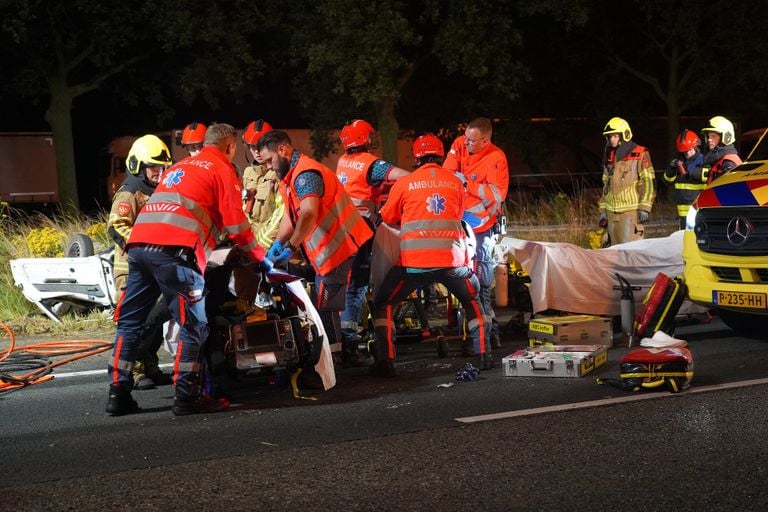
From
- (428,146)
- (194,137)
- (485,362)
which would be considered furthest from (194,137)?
(485,362)

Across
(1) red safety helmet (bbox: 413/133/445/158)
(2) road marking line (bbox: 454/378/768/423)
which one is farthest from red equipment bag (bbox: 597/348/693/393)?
(1) red safety helmet (bbox: 413/133/445/158)

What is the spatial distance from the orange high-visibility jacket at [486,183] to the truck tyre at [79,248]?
4.67m

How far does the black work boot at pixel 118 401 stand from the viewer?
6926 millimetres

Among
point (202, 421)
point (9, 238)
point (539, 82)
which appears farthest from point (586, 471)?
point (539, 82)

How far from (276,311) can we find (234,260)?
0.57m

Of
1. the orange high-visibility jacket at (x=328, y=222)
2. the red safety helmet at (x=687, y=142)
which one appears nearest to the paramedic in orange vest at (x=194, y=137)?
the orange high-visibility jacket at (x=328, y=222)

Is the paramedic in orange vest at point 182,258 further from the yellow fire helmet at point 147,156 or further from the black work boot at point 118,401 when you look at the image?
the yellow fire helmet at point 147,156

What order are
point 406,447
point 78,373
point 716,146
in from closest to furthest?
point 406,447, point 78,373, point 716,146

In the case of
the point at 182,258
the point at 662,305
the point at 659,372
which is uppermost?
the point at 182,258

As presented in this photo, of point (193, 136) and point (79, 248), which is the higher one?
point (193, 136)

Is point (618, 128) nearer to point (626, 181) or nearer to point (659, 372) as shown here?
point (626, 181)

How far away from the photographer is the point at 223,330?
7.26m

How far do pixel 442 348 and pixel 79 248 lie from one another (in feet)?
16.9

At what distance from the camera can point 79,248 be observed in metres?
11.9
